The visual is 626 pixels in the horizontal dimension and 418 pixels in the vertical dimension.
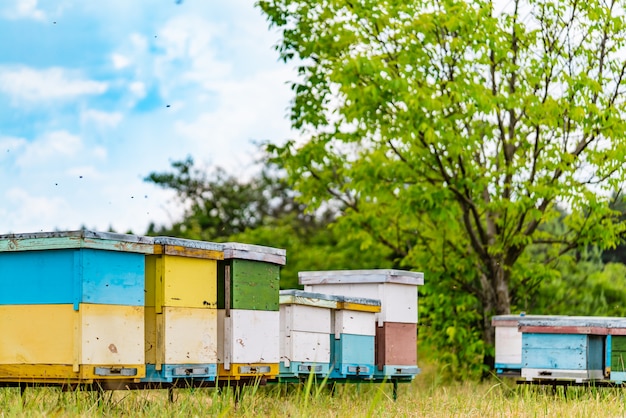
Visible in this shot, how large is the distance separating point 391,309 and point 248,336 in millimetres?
2884

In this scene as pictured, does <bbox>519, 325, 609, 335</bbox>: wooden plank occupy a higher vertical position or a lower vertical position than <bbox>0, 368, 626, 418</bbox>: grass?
higher

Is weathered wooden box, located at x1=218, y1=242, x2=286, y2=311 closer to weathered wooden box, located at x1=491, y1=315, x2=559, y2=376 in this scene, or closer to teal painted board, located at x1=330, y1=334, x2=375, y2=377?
teal painted board, located at x1=330, y1=334, x2=375, y2=377

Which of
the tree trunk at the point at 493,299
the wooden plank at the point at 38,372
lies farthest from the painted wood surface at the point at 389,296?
the wooden plank at the point at 38,372

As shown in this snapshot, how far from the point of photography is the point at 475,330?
15578 mm

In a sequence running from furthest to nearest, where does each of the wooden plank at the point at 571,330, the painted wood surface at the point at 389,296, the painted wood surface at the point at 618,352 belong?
the painted wood surface at the point at 618,352 → the wooden plank at the point at 571,330 → the painted wood surface at the point at 389,296

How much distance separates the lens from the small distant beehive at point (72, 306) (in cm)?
702

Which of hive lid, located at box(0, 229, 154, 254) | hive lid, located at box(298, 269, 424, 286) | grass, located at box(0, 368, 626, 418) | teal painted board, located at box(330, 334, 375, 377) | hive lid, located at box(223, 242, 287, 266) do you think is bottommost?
grass, located at box(0, 368, 626, 418)

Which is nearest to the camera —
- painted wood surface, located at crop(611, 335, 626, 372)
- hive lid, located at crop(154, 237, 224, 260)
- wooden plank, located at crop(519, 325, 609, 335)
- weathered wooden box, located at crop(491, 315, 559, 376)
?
hive lid, located at crop(154, 237, 224, 260)

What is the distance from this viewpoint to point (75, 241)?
703 centimetres

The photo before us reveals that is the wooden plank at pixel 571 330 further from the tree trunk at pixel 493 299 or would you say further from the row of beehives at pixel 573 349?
the tree trunk at pixel 493 299

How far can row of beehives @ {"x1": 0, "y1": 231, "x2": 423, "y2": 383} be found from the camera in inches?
278

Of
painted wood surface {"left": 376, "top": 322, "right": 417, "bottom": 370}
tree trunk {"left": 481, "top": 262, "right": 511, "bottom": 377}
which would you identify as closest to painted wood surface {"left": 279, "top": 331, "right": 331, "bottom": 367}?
painted wood surface {"left": 376, "top": 322, "right": 417, "bottom": 370}

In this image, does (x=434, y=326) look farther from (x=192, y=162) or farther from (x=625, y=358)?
(x=192, y=162)

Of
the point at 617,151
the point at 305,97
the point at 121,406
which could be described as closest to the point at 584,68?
the point at 617,151
